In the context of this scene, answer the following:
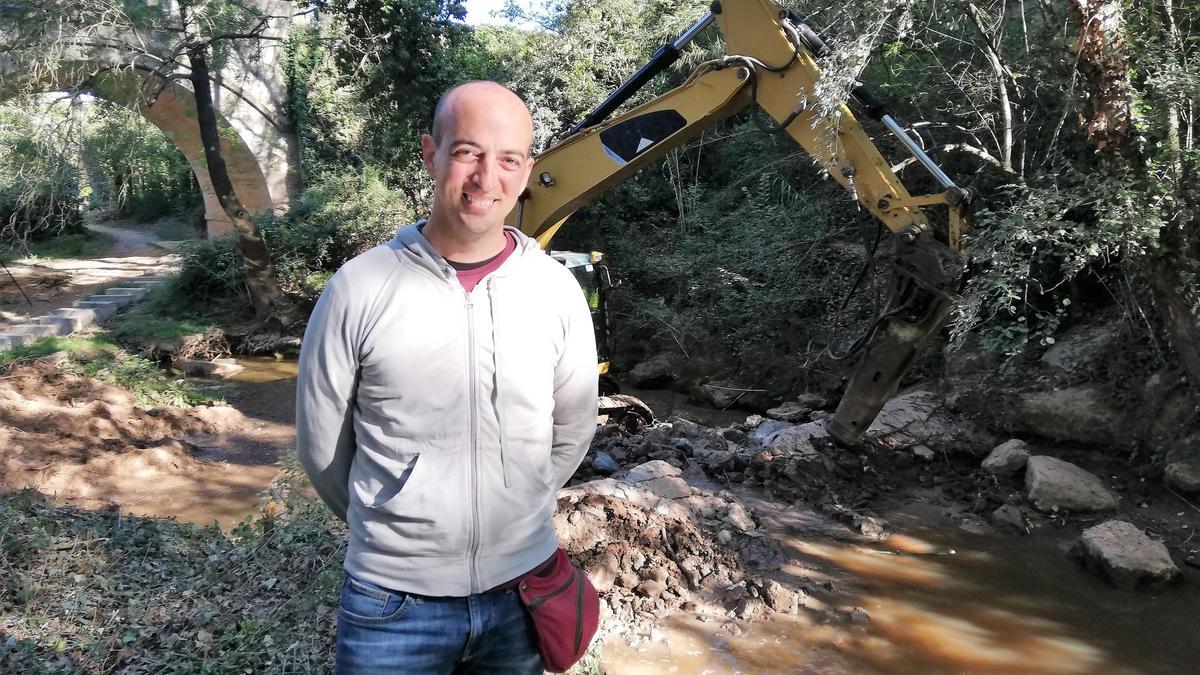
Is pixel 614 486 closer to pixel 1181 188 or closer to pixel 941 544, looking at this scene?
pixel 941 544

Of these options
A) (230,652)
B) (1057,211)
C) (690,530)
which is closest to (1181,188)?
(1057,211)

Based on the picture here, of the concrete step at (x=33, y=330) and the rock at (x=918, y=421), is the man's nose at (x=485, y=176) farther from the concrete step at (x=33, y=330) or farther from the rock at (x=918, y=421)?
the concrete step at (x=33, y=330)

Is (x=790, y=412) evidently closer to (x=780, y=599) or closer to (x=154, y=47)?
(x=780, y=599)

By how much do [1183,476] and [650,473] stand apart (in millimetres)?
3774

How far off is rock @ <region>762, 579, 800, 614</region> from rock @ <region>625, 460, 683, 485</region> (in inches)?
51.8

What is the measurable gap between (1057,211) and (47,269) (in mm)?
17045

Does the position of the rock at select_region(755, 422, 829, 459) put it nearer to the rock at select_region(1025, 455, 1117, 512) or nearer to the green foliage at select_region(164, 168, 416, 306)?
the rock at select_region(1025, 455, 1117, 512)

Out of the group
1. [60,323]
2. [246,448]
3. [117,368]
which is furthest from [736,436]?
[60,323]

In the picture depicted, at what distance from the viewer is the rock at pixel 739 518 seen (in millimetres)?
5148

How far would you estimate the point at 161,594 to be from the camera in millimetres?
3178

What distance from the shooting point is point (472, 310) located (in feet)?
5.00

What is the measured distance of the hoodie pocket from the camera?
1469mm

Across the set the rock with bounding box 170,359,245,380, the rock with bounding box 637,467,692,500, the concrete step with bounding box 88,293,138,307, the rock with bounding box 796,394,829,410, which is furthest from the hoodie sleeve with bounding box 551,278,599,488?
the concrete step with bounding box 88,293,138,307

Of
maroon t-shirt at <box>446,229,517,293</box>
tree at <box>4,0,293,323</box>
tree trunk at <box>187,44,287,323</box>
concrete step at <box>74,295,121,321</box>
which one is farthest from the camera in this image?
concrete step at <box>74,295,121,321</box>
